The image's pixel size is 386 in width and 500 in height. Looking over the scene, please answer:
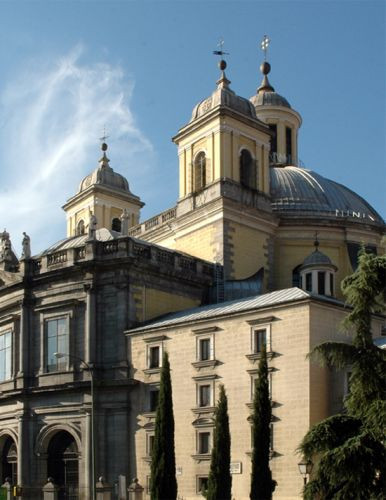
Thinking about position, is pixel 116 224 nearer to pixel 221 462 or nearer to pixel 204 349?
pixel 204 349

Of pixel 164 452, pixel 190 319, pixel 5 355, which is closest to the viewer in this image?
pixel 164 452

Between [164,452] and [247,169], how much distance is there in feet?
77.4

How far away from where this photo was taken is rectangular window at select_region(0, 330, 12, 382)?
180ft

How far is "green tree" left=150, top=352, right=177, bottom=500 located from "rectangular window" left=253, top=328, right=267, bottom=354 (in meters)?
4.80

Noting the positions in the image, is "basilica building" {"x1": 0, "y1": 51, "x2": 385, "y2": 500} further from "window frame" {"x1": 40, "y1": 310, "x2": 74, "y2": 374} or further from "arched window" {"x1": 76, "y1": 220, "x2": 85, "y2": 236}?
"arched window" {"x1": 76, "y1": 220, "x2": 85, "y2": 236}

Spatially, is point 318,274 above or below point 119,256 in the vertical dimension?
below

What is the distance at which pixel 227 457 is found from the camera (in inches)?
1523

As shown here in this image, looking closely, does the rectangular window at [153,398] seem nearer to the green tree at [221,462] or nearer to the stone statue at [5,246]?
the green tree at [221,462]

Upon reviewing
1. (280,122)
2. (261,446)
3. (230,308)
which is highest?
(280,122)

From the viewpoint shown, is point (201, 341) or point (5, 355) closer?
point (201, 341)

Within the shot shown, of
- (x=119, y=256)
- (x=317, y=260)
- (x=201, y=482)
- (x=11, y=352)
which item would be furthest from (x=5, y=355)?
(x=317, y=260)

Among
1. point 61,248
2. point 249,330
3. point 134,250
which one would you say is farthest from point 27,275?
point 249,330

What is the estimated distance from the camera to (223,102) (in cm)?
5747

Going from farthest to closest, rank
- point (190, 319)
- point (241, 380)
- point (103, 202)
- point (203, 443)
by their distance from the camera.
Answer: point (103, 202) → point (190, 319) → point (203, 443) → point (241, 380)
